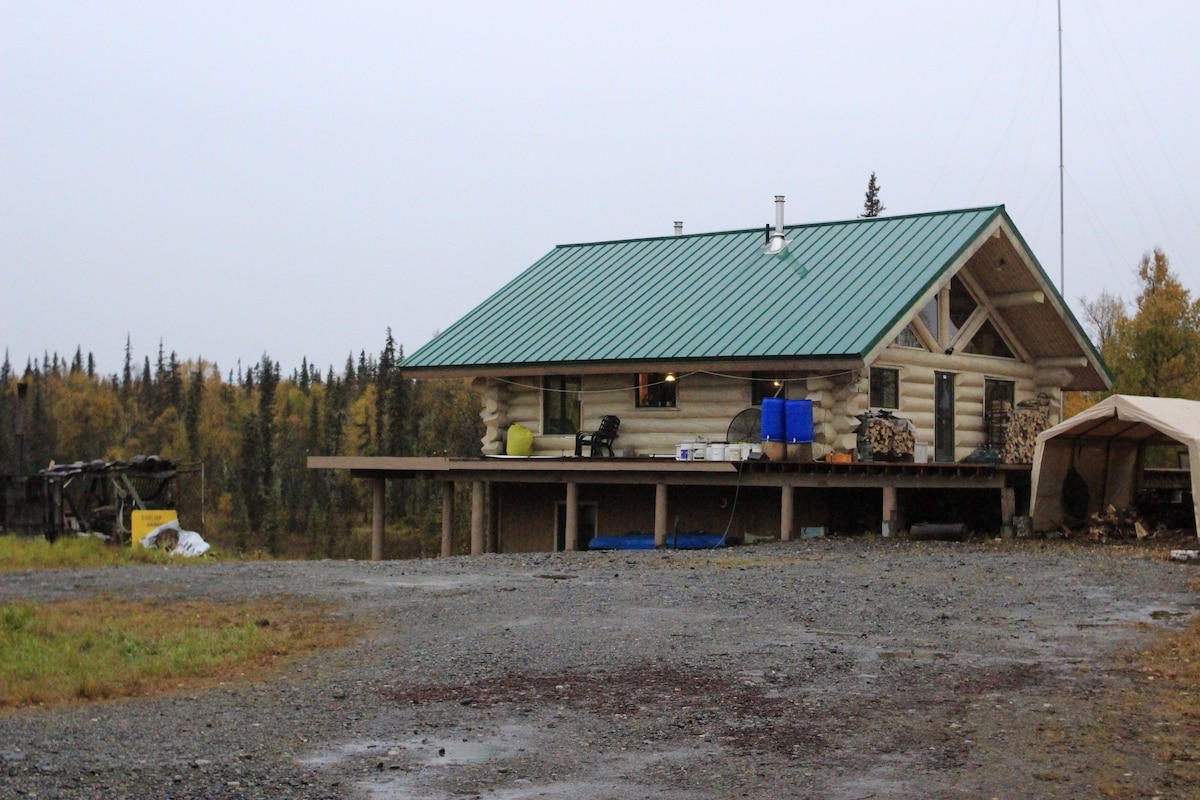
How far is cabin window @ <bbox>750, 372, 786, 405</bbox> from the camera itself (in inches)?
1018

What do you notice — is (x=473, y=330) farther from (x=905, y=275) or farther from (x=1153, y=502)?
(x=1153, y=502)

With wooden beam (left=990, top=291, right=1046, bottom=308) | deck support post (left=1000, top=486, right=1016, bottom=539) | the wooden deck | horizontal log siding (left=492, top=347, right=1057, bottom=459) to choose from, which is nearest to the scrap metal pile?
the wooden deck

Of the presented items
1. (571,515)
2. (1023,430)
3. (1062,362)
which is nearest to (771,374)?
(571,515)

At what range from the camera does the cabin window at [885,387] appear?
26.2 meters

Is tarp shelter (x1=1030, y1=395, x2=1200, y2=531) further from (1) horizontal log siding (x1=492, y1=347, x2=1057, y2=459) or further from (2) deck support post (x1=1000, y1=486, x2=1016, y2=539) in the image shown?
(1) horizontal log siding (x1=492, y1=347, x2=1057, y2=459)

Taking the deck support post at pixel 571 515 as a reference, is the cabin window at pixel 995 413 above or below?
above

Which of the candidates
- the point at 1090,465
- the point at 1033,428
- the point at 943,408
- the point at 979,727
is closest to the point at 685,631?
the point at 979,727

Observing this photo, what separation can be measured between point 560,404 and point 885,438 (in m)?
6.51

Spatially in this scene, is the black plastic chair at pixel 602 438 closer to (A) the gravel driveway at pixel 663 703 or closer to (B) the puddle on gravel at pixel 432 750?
(A) the gravel driveway at pixel 663 703

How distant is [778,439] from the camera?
24.6 metres

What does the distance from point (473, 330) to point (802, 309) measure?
7455mm

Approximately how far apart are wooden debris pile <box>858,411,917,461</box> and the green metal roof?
6.12ft

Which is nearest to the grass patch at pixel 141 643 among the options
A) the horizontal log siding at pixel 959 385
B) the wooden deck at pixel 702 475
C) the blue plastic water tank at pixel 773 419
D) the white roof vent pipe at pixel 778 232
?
the wooden deck at pixel 702 475

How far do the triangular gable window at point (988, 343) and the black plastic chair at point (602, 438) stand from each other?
7.09 m
